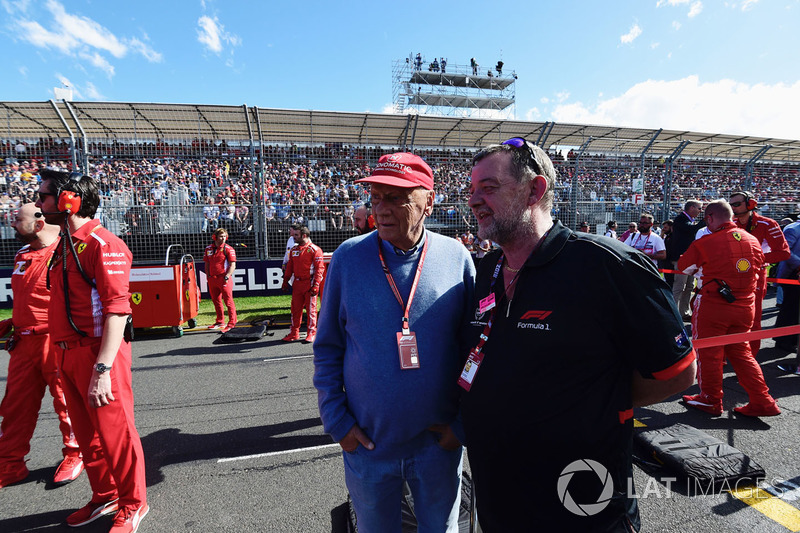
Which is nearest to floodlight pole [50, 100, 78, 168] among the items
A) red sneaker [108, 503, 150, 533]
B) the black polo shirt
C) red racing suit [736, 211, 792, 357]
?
red sneaker [108, 503, 150, 533]

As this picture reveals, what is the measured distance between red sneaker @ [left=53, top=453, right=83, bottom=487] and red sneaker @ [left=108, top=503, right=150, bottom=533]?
996mm

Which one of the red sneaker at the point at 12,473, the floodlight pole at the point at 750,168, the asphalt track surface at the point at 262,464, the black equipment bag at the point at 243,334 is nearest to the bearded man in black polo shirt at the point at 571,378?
the asphalt track surface at the point at 262,464

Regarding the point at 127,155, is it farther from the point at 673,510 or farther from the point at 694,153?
the point at 694,153

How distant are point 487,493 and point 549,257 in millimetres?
871

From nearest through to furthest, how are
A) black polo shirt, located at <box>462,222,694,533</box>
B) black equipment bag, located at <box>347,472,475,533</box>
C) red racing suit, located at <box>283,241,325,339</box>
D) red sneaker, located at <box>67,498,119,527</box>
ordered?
black polo shirt, located at <box>462,222,694,533</box> → black equipment bag, located at <box>347,472,475,533</box> → red sneaker, located at <box>67,498,119,527</box> → red racing suit, located at <box>283,241,325,339</box>

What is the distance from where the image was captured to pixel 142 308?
7453 millimetres

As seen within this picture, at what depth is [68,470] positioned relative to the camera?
3170mm

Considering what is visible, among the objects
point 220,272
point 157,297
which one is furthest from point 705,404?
point 157,297

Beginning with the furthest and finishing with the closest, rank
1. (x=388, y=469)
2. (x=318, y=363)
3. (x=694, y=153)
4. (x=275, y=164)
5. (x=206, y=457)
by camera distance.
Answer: (x=694, y=153), (x=275, y=164), (x=206, y=457), (x=318, y=363), (x=388, y=469)

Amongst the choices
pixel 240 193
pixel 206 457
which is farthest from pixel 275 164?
pixel 206 457

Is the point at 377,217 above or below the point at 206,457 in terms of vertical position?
above

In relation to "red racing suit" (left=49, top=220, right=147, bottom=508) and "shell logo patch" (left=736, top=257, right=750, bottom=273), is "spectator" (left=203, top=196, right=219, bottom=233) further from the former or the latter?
"shell logo patch" (left=736, top=257, right=750, bottom=273)

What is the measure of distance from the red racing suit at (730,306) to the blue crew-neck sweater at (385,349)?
3.71 meters

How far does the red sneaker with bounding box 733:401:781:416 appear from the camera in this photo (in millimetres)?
3885
